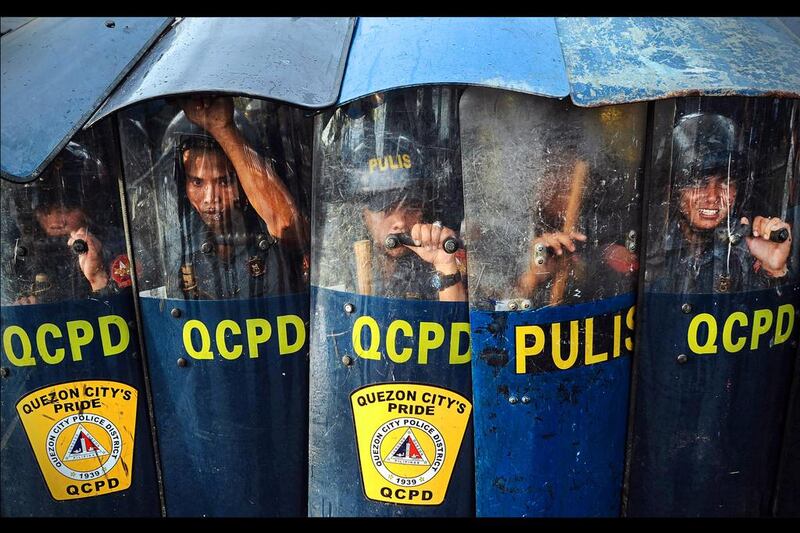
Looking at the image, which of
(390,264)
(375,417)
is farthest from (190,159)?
(375,417)

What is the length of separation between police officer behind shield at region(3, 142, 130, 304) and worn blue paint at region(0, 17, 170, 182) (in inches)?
5.8

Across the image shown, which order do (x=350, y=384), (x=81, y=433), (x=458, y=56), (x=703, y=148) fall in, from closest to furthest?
(x=458, y=56)
(x=703, y=148)
(x=350, y=384)
(x=81, y=433)

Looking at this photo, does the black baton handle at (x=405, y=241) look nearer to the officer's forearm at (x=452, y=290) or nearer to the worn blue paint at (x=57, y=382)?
the officer's forearm at (x=452, y=290)

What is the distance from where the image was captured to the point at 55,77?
2730mm

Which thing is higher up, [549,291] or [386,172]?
[386,172]

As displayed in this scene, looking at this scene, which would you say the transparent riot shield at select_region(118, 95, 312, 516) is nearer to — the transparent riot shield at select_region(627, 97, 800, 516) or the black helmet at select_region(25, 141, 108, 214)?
the black helmet at select_region(25, 141, 108, 214)

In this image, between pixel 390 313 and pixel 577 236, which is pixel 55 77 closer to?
pixel 390 313

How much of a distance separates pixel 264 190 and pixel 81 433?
1.27 metres

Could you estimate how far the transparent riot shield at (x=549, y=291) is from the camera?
8.46 ft

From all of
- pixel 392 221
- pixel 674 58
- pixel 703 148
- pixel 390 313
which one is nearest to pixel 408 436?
pixel 390 313

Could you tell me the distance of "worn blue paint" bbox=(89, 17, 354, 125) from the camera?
2.45m

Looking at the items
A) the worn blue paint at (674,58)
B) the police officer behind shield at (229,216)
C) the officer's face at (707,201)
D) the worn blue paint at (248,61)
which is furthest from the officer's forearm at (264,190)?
the officer's face at (707,201)

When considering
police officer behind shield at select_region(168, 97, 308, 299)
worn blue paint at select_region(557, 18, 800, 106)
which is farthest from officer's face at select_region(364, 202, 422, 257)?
worn blue paint at select_region(557, 18, 800, 106)

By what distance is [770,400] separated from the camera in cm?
285
